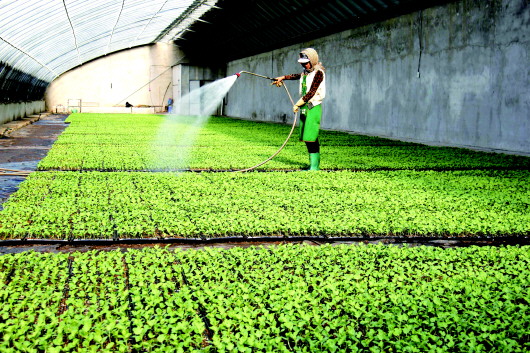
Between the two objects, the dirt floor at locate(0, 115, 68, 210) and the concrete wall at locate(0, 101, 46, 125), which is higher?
the concrete wall at locate(0, 101, 46, 125)

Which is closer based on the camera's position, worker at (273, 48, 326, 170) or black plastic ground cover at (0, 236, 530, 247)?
black plastic ground cover at (0, 236, 530, 247)

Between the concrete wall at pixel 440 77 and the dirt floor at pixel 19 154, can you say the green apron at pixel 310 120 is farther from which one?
the concrete wall at pixel 440 77

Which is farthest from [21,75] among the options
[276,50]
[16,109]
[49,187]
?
[49,187]

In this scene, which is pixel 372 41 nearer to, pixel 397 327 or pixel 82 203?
pixel 82 203

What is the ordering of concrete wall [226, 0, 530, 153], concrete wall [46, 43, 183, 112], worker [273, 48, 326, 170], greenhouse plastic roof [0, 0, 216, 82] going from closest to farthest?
worker [273, 48, 326, 170]
concrete wall [226, 0, 530, 153]
greenhouse plastic roof [0, 0, 216, 82]
concrete wall [46, 43, 183, 112]

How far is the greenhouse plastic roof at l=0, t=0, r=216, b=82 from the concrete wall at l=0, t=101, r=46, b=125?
58.3 inches

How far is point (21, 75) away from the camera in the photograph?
25.0 m

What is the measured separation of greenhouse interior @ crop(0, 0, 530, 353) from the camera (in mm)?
2785

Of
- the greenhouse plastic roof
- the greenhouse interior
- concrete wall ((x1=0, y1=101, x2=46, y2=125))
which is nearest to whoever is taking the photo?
the greenhouse interior

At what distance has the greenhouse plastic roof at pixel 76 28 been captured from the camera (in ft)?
59.5

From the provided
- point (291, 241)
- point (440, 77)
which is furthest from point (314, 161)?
point (440, 77)

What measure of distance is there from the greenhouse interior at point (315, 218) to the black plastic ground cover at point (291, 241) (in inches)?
0.7

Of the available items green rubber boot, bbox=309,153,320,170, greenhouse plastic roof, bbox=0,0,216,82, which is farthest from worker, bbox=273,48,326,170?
greenhouse plastic roof, bbox=0,0,216,82

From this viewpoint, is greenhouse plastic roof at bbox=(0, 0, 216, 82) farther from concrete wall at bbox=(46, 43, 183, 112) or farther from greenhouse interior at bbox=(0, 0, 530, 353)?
concrete wall at bbox=(46, 43, 183, 112)
